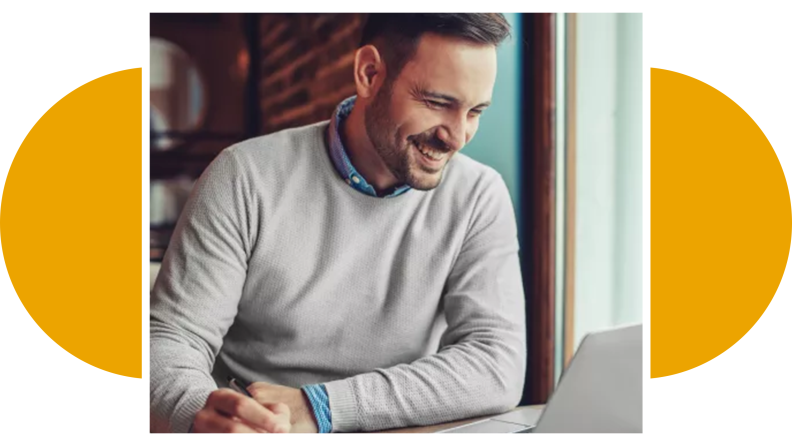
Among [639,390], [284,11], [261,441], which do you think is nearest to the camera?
[261,441]

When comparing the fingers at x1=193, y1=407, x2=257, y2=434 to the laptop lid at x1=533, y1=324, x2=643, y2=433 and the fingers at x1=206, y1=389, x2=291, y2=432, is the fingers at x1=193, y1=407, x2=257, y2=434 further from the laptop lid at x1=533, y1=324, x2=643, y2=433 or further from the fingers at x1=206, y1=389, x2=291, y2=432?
the laptop lid at x1=533, y1=324, x2=643, y2=433

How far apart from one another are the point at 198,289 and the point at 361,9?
60cm

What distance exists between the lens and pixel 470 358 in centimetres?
156

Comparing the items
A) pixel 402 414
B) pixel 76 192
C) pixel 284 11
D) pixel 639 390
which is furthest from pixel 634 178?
pixel 76 192

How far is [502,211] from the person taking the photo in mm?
1693

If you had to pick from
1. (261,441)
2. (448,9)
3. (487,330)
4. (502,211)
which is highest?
(448,9)

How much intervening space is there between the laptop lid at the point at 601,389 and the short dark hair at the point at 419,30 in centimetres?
58

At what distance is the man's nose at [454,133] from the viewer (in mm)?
1638

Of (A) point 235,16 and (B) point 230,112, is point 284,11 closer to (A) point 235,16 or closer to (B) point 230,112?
(A) point 235,16

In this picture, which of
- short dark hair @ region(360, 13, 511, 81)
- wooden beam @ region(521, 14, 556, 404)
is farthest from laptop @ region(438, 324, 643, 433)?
short dark hair @ region(360, 13, 511, 81)

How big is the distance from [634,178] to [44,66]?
3.69ft

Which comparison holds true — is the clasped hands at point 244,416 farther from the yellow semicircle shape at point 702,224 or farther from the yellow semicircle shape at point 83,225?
the yellow semicircle shape at point 702,224

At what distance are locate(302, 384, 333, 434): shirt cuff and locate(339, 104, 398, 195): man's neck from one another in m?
0.39

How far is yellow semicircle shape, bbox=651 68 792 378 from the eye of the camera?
1.66 metres
